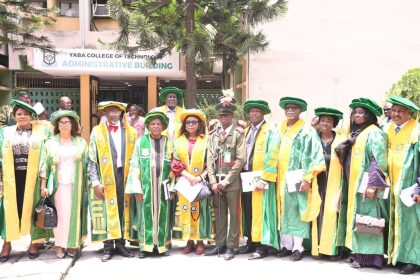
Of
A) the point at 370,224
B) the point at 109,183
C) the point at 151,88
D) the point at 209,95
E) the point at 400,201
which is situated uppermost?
the point at 151,88

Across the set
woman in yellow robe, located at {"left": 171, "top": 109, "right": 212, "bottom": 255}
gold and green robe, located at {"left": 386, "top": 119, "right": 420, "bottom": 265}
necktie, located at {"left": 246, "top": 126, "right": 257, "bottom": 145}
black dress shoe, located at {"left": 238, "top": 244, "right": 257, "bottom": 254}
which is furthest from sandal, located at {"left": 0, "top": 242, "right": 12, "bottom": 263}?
gold and green robe, located at {"left": 386, "top": 119, "right": 420, "bottom": 265}

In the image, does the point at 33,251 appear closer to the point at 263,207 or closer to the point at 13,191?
the point at 13,191

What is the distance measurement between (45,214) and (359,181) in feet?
11.1

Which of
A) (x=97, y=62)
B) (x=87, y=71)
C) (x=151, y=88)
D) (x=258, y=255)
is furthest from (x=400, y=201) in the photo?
(x=151, y=88)

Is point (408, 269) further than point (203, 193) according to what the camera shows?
No

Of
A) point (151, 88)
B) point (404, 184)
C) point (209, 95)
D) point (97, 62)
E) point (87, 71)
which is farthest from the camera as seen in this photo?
point (209, 95)

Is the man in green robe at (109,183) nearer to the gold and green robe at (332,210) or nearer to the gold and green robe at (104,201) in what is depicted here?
the gold and green robe at (104,201)

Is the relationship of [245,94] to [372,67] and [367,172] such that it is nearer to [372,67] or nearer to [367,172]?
[372,67]

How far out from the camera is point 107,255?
567 cm

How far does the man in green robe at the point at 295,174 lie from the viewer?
5.52 meters

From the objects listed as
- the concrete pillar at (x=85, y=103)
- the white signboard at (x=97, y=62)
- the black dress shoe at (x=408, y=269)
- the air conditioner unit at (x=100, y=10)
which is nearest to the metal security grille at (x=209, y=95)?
the white signboard at (x=97, y=62)

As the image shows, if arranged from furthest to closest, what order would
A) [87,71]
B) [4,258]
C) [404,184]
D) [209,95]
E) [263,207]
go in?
[209,95] < [87,71] < [263,207] < [4,258] < [404,184]

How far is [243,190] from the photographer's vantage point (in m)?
5.73

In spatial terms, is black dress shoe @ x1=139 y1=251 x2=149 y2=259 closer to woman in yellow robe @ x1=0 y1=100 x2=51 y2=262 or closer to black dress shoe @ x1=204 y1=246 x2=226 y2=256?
black dress shoe @ x1=204 y1=246 x2=226 y2=256
